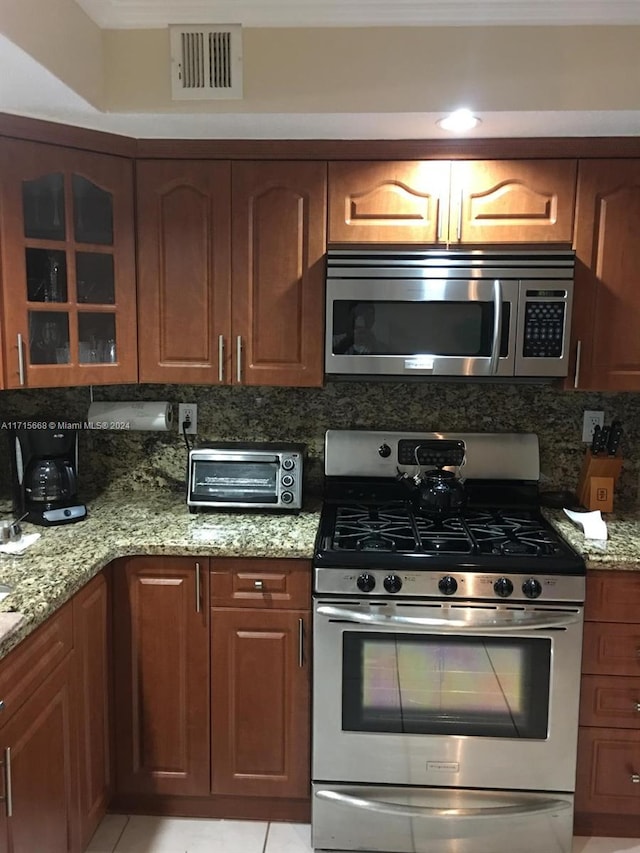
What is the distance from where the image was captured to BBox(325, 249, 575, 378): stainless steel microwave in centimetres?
205

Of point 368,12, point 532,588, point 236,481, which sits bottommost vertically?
point 532,588

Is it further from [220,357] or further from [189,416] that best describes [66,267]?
[189,416]

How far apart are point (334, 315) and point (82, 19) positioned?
41.9 inches

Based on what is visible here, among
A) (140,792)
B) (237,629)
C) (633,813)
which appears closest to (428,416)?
(237,629)

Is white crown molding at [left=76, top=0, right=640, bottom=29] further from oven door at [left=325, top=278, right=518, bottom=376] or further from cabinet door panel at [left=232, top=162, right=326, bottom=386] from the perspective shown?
oven door at [left=325, top=278, right=518, bottom=376]

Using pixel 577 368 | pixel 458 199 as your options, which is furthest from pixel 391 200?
pixel 577 368

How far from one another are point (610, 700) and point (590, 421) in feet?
3.22

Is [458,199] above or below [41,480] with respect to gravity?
above

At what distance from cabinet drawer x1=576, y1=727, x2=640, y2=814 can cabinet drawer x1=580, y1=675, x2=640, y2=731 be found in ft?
0.09

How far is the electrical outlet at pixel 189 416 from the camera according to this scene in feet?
8.31

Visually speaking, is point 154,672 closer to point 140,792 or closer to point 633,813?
point 140,792

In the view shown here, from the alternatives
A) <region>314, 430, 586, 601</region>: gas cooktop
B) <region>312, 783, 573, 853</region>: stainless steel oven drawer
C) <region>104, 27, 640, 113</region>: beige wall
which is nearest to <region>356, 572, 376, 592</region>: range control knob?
<region>314, 430, 586, 601</region>: gas cooktop

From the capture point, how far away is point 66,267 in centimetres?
205

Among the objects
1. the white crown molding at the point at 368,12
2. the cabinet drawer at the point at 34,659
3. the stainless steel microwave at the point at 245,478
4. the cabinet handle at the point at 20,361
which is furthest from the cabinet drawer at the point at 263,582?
the white crown molding at the point at 368,12
